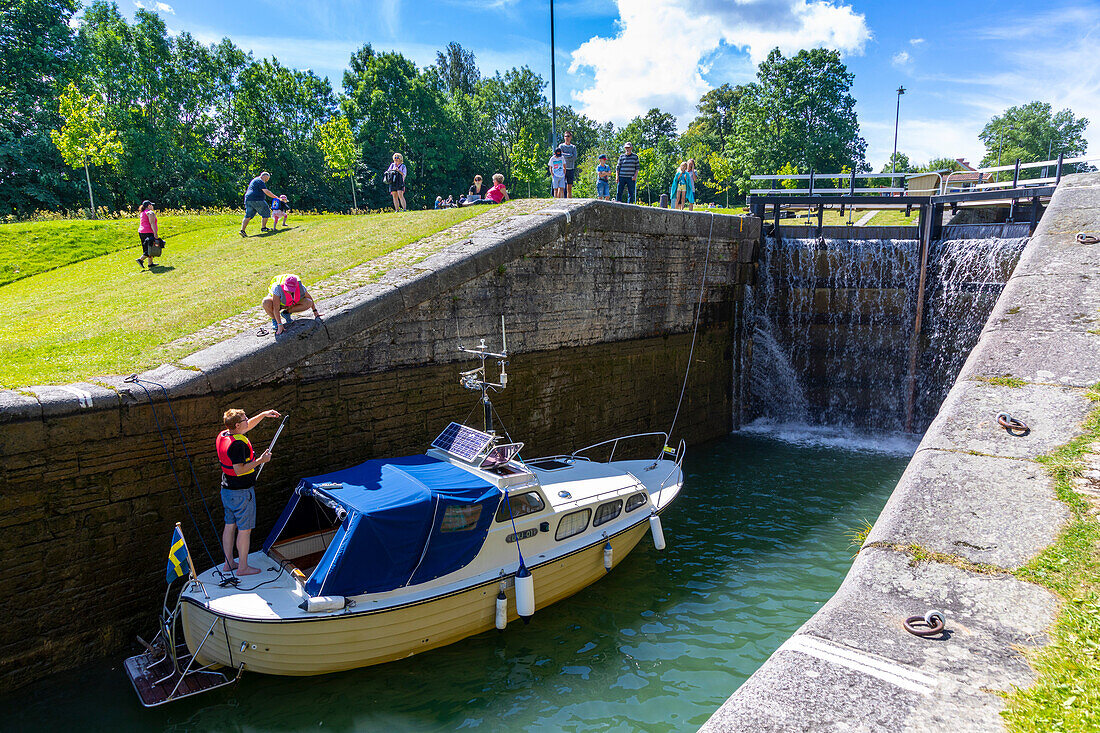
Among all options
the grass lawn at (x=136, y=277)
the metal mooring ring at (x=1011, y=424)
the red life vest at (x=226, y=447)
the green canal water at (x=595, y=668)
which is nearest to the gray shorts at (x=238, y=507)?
the red life vest at (x=226, y=447)

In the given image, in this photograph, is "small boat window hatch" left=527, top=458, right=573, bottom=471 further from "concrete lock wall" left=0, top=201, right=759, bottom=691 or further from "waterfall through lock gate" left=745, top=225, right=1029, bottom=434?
"waterfall through lock gate" left=745, top=225, right=1029, bottom=434

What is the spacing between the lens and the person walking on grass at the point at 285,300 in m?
8.34

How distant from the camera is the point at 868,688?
2150 millimetres

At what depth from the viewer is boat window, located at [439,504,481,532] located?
7.32 metres

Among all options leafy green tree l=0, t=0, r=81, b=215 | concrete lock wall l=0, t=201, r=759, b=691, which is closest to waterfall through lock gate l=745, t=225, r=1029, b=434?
concrete lock wall l=0, t=201, r=759, b=691

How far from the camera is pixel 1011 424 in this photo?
335 centimetres

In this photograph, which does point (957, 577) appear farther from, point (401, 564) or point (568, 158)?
point (568, 158)

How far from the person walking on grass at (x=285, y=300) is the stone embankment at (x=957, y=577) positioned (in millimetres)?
7335

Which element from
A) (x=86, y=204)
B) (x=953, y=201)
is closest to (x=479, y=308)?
(x=953, y=201)

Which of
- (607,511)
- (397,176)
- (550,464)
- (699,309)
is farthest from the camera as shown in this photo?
(397,176)

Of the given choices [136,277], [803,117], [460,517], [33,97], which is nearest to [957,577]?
[460,517]

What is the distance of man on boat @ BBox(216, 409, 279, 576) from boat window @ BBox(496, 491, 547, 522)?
2.74 metres

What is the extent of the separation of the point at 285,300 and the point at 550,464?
4626 mm

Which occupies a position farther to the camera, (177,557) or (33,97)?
(33,97)
